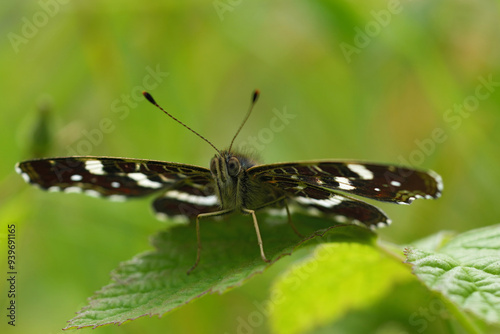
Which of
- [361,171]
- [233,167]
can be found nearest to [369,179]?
[361,171]

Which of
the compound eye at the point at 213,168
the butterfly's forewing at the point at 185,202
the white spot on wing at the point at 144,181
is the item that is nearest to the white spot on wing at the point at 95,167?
the white spot on wing at the point at 144,181

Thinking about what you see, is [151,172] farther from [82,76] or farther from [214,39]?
[214,39]

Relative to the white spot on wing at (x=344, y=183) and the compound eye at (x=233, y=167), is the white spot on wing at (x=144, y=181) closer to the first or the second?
the compound eye at (x=233, y=167)

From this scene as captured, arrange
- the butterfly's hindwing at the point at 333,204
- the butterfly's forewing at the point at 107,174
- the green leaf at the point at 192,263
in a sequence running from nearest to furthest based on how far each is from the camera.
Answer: the green leaf at the point at 192,263 < the butterfly's hindwing at the point at 333,204 < the butterfly's forewing at the point at 107,174

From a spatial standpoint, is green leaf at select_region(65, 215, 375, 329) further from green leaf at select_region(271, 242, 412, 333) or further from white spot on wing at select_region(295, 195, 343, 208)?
green leaf at select_region(271, 242, 412, 333)

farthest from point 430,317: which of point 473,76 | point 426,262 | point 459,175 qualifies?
point 473,76

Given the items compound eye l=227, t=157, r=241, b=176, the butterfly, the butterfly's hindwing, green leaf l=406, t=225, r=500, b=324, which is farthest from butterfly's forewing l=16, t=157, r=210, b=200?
green leaf l=406, t=225, r=500, b=324
